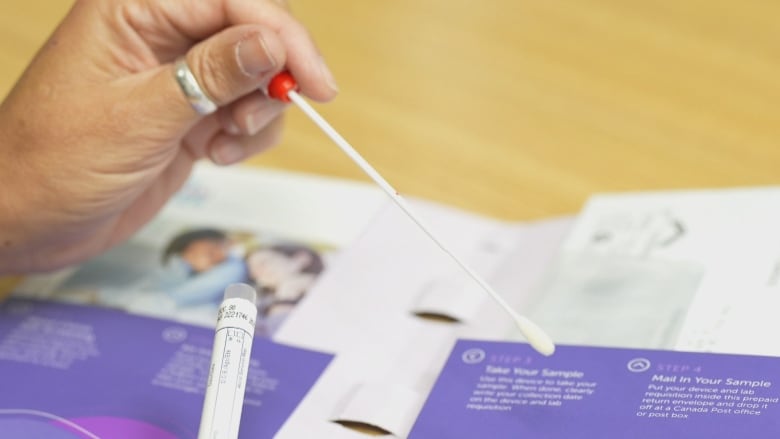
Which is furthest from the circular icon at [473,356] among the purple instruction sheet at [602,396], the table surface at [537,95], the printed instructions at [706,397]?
the table surface at [537,95]

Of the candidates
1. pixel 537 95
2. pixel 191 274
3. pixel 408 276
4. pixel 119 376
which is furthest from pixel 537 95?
pixel 119 376

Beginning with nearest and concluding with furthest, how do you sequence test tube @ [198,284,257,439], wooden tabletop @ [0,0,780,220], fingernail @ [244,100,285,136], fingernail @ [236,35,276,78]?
test tube @ [198,284,257,439] → fingernail @ [236,35,276,78] → fingernail @ [244,100,285,136] → wooden tabletop @ [0,0,780,220]

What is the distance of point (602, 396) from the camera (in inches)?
21.5

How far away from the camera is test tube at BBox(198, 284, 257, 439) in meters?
0.49

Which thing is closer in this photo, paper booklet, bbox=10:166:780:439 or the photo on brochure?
paper booklet, bbox=10:166:780:439

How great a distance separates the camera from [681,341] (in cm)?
58

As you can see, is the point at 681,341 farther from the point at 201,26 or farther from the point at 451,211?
the point at 201,26

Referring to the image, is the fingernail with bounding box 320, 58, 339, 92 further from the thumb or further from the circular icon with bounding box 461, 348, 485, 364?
the circular icon with bounding box 461, 348, 485, 364

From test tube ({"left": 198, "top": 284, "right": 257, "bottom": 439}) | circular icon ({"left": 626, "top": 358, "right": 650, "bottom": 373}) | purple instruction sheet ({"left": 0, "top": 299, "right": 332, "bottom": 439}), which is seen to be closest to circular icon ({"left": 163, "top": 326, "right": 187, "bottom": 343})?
purple instruction sheet ({"left": 0, "top": 299, "right": 332, "bottom": 439})

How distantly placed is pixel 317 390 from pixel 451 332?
0.36 ft

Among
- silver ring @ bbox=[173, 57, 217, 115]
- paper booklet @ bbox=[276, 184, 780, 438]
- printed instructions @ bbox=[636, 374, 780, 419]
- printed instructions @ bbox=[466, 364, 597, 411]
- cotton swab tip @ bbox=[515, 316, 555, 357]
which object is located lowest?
printed instructions @ bbox=[636, 374, 780, 419]

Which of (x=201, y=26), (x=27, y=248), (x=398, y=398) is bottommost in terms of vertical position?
(x=398, y=398)

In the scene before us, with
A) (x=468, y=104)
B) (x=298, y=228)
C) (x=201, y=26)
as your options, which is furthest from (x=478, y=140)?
(x=201, y=26)

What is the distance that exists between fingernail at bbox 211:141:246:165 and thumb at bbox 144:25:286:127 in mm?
109
